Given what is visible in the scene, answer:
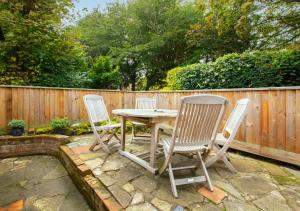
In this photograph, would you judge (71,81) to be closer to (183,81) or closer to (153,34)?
(183,81)

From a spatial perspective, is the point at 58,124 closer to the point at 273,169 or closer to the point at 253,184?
the point at 253,184

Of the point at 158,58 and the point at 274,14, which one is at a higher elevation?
the point at 158,58

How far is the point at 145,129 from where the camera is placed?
4.32m

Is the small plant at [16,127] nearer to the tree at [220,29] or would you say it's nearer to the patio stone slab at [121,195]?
the patio stone slab at [121,195]

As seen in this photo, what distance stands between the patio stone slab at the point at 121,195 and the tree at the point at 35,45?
461cm

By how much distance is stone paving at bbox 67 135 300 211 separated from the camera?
1.45m

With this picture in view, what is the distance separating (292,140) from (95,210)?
101 inches

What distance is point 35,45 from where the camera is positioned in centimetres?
511

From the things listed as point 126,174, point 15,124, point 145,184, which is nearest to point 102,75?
point 15,124

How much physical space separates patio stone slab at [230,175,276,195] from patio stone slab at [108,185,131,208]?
1.13 meters

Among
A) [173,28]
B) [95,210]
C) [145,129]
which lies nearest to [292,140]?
[95,210]

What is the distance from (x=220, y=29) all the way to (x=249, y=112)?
289 cm

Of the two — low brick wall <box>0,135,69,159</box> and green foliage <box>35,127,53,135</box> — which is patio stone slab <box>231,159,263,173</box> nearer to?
low brick wall <box>0,135,69,159</box>

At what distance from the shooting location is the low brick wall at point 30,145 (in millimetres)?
2961
